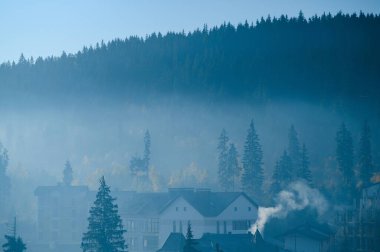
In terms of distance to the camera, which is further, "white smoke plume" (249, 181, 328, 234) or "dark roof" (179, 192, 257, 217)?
"white smoke plume" (249, 181, 328, 234)

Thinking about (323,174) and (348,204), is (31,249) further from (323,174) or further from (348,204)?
(323,174)

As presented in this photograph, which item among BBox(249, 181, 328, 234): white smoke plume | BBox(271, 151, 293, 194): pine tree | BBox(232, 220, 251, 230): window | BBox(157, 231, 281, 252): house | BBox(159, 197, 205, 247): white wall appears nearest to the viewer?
BBox(157, 231, 281, 252): house

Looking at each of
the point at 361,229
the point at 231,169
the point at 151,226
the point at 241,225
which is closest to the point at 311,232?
the point at 361,229

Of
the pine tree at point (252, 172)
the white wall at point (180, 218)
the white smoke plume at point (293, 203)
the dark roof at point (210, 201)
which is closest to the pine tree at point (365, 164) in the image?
the white smoke plume at point (293, 203)

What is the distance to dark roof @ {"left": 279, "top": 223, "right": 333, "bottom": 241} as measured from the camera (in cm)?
8838

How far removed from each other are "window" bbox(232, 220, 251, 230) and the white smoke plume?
1440mm

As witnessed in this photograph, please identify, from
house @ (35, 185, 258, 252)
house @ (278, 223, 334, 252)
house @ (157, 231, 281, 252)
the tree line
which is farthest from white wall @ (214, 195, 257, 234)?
house @ (157, 231, 281, 252)

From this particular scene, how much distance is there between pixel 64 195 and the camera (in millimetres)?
127562

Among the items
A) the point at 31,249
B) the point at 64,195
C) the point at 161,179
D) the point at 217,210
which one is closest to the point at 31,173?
the point at 161,179

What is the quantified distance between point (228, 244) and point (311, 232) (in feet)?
33.1

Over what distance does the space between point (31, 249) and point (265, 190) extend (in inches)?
1510

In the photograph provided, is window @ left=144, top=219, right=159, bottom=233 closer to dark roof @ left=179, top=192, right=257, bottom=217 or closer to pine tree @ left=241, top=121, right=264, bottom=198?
dark roof @ left=179, top=192, right=257, bottom=217

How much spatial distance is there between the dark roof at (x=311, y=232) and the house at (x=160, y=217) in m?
15.0

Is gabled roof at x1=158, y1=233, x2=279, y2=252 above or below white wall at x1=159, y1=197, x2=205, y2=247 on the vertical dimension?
below
